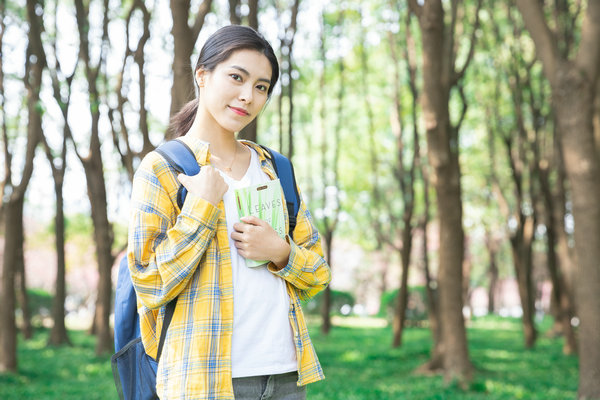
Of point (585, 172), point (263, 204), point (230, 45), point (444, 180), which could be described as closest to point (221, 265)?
point (263, 204)

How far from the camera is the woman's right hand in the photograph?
2.09m

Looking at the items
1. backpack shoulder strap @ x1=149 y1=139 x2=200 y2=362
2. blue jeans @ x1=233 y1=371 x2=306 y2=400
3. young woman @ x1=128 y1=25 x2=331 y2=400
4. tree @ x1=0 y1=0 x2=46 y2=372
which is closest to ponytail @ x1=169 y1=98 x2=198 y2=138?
young woman @ x1=128 y1=25 x2=331 y2=400

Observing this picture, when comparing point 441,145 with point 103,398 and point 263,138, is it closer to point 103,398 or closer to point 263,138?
point 103,398

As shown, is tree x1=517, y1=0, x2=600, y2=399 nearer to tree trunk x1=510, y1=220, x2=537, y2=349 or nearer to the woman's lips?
the woman's lips

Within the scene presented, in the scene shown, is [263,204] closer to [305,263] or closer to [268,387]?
[305,263]

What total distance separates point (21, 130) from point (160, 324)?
2059 centimetres

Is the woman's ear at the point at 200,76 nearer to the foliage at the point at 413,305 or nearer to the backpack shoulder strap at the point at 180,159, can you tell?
the backpack shoulder strap at the point at 180,159

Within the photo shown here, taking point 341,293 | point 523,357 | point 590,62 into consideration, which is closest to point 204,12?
point 590,62

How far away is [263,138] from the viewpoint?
23.5m

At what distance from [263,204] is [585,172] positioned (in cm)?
524

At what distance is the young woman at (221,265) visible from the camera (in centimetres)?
203

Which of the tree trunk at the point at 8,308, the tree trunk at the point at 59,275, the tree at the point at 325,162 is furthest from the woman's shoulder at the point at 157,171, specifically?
the tree trunk at the point at 59,275

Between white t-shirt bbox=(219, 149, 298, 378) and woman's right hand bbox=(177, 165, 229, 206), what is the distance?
0.39 ft

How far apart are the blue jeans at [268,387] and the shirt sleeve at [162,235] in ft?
1.15
